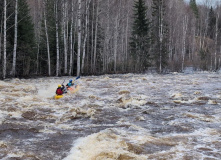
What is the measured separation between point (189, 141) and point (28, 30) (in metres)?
18.5

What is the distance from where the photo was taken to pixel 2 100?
8000 mm

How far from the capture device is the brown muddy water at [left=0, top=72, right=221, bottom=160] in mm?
4031

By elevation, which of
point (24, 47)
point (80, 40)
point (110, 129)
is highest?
point (80, 40)

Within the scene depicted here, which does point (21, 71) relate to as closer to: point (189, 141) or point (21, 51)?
point (21, 51)

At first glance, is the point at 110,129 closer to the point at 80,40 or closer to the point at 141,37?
the point at 80,40

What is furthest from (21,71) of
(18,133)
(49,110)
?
(18,133)

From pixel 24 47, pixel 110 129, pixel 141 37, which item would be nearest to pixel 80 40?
pixel 24 47

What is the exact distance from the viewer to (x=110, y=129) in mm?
5270

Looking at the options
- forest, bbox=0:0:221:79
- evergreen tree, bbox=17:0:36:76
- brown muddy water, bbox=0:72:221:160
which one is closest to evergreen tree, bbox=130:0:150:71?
forest, bbox=0:0:221:79

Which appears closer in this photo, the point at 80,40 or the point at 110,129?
the point at 110,129

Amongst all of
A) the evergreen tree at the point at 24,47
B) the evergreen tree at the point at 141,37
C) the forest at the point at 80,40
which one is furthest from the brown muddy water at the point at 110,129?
the evergreen tree at the point at 141,37

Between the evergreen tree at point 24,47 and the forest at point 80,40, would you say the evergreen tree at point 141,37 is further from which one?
the evergreen tree at point 24,47

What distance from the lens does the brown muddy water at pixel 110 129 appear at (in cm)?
403

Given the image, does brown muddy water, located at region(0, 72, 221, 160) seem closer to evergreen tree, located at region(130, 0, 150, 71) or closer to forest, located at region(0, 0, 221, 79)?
forest, located at region(0, 0, 221, 79)
